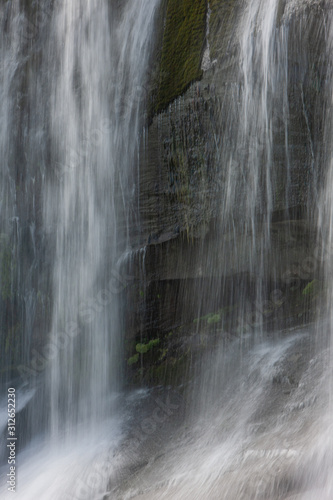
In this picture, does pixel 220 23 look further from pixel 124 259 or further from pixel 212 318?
pixel 212 318

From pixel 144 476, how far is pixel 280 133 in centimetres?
294

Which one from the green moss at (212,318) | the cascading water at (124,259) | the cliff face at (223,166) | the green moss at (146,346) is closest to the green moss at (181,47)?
the cliff face at (223,166)

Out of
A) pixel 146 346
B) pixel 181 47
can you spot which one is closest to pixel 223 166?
pixel 181 47

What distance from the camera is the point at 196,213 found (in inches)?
174

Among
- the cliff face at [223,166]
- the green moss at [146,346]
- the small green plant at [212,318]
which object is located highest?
the cliff face at [223,166]

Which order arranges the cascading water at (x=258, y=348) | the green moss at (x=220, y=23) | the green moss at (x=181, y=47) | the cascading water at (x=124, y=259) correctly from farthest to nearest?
the green moss at (x=181, y=47) < the green moss at (x=220, y=23) < the cascading water at (x=124, y=259) < the cascading water at (x=258, y=348)

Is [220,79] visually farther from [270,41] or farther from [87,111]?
[87,111]

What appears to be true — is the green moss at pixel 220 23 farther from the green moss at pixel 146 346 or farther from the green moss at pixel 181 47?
the green moss at pixel 146 346

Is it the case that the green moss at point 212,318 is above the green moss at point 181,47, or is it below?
below

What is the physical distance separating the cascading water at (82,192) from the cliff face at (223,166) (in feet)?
1.06

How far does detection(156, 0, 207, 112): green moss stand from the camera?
4109 millimetres

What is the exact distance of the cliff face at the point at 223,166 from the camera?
3.72 metres

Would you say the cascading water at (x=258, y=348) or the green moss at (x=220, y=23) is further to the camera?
the green moss at (x=220, y=23)

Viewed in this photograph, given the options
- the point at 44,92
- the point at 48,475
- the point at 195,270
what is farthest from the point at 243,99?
the point at 48,475
